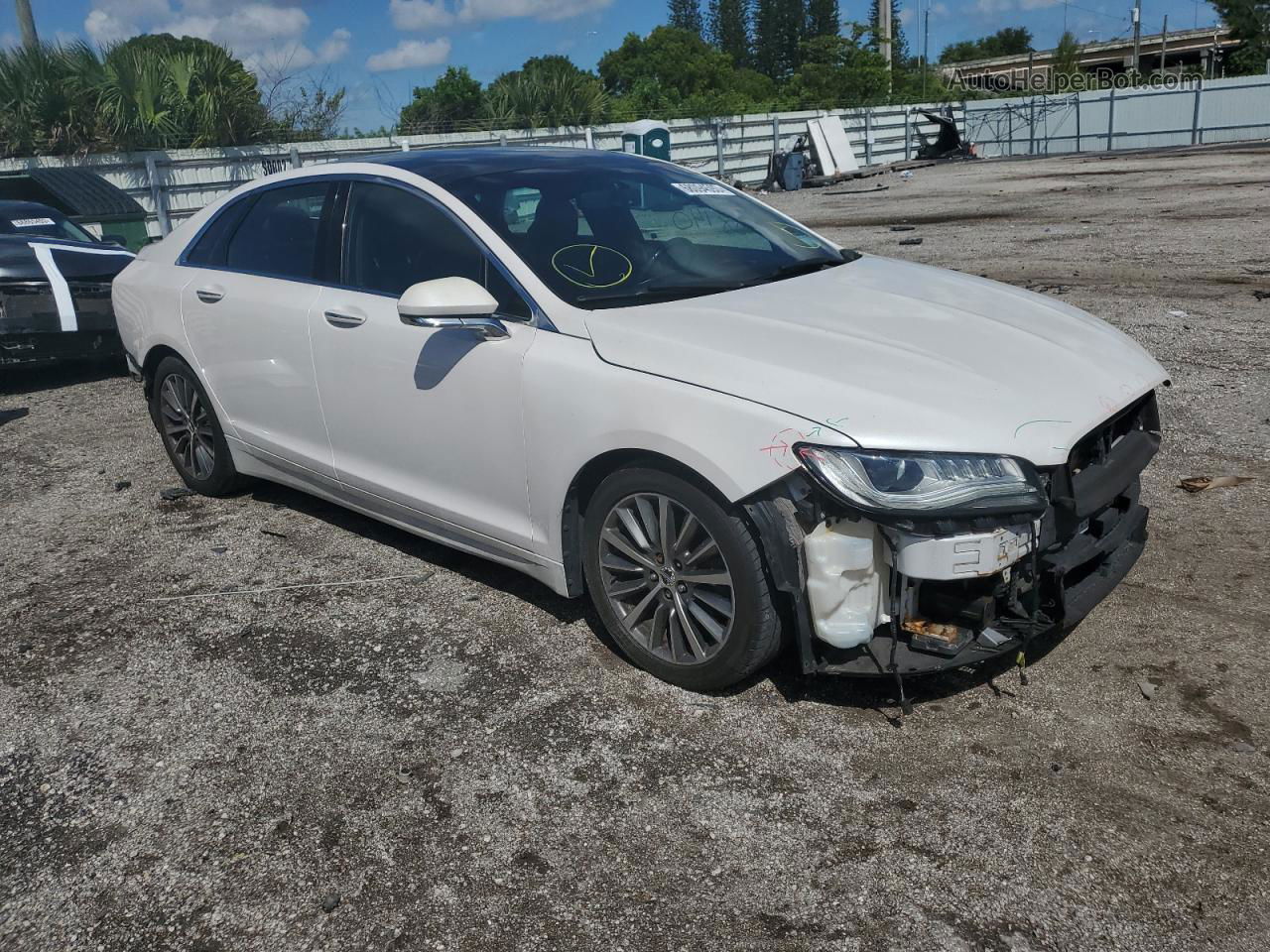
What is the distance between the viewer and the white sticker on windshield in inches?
185

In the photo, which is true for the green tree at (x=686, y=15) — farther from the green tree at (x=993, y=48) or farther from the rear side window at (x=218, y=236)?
the rear side window at (x=218, y=236)

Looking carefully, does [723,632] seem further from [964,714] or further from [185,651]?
A: [185,651]

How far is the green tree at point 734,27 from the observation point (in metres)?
100

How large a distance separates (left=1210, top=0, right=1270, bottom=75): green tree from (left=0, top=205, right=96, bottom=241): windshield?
56738 millimetres

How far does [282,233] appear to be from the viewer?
4859 mm

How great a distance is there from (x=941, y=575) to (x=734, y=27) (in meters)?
107

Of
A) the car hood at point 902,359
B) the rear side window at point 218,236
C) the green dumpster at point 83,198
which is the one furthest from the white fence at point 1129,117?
the rear side window at point 218,236

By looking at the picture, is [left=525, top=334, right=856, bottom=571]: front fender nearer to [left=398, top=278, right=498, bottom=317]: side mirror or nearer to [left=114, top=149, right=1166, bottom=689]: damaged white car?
[left=114, top=149, right=1166, bottom=689]: damaged white car

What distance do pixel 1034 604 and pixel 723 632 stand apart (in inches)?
35.6

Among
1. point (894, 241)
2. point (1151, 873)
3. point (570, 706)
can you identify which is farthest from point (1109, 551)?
point (894, 241)

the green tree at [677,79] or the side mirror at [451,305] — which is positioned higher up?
the green tree at [677,79]

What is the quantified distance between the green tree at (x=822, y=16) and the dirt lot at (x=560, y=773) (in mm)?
98747

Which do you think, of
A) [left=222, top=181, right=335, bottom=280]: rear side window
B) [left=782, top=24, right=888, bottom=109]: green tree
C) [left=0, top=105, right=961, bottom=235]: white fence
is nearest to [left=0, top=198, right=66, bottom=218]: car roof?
[left=0, top=105, right=961, bottom=235]: white fence

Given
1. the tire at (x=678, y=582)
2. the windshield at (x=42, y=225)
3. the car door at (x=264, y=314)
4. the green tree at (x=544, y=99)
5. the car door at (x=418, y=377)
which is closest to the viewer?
the tire at (x=678, y=582)
